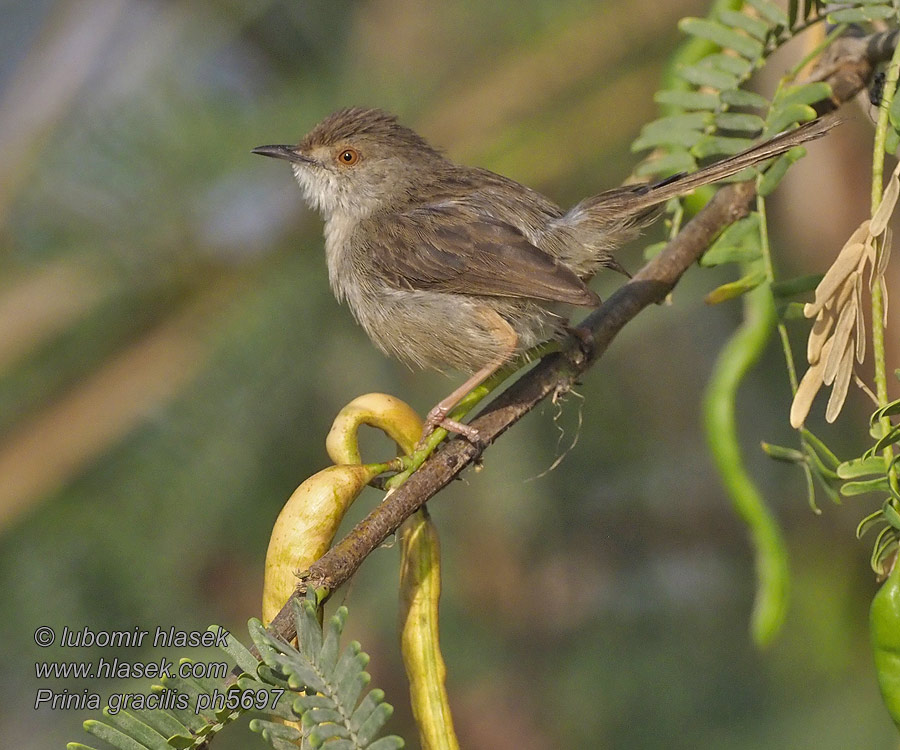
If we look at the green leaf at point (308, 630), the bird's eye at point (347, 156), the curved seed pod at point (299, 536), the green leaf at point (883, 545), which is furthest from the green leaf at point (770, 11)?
the bird's eye at point (347, 156)

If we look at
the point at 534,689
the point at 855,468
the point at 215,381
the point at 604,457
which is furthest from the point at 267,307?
the point at 855,468

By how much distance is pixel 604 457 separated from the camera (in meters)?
3.77

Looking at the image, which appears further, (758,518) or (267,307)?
(267,307)

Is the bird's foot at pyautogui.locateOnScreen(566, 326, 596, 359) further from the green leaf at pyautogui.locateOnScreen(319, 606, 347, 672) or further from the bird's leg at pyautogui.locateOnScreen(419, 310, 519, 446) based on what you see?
the green leaf at pyautogui.locateOnScreen(319, 606, 347, 672)

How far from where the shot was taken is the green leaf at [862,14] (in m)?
1.83

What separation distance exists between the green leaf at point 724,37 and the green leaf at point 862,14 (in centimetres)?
41

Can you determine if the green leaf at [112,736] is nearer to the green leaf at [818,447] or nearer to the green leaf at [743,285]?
the green leaf at [818,447]

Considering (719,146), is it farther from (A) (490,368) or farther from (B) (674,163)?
(A) (490,368)

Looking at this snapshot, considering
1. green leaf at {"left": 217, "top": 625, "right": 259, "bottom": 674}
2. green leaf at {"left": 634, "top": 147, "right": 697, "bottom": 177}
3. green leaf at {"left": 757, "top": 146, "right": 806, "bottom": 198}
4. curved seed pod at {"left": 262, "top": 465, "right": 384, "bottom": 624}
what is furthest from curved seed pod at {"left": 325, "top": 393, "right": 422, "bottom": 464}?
green leaf at {"left": 634, "top": 147, "right": 697, "bottom": 177}

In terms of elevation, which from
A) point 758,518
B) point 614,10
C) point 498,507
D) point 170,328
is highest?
point 614,10

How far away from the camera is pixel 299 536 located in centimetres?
160

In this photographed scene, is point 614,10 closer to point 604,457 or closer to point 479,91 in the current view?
point 479,91

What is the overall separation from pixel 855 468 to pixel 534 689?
231 centimetres

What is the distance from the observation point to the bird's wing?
3.02 metres
